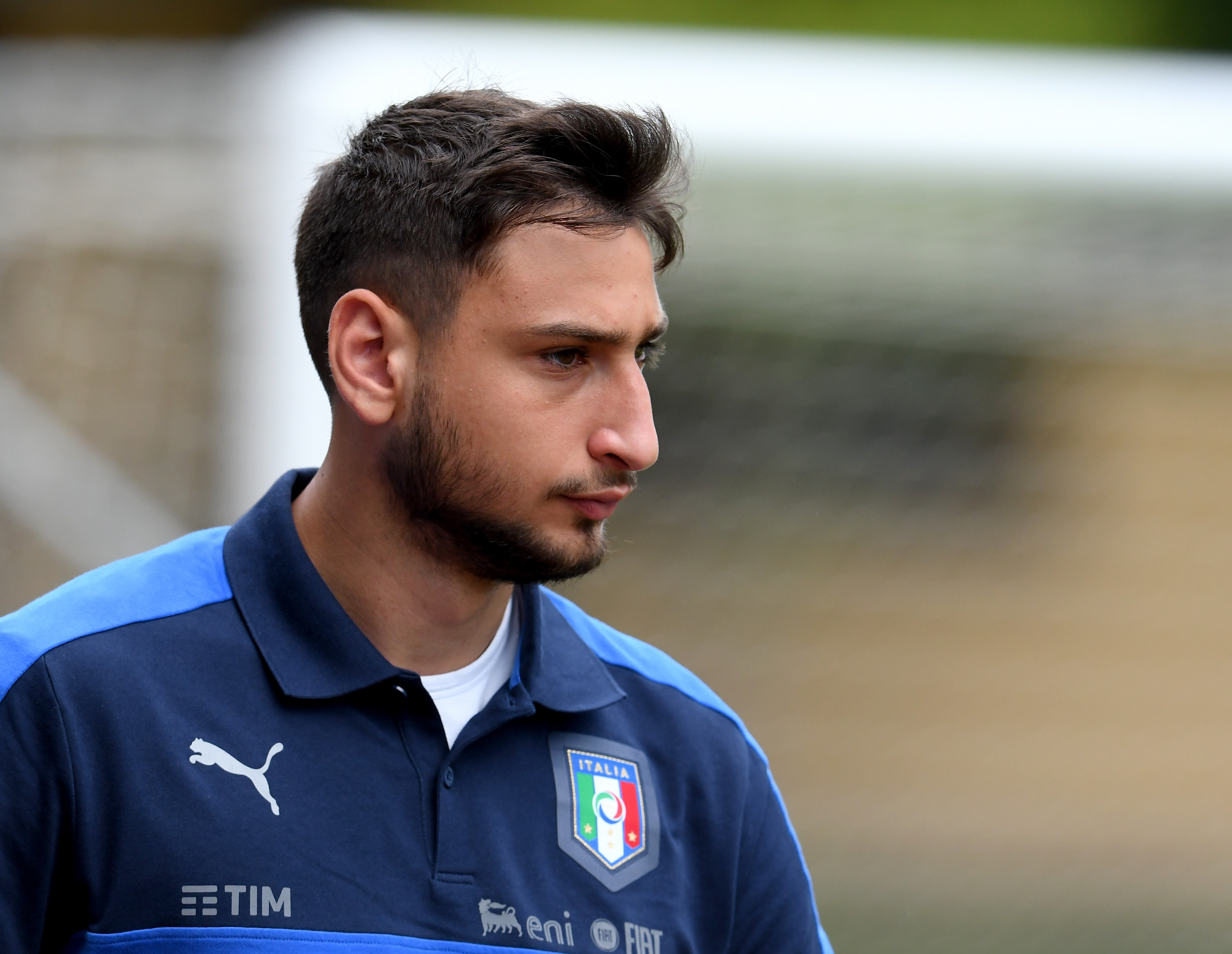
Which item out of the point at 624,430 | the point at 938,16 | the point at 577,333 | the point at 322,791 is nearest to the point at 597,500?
the point at 624,430

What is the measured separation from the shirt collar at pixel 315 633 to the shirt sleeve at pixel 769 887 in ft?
0.81

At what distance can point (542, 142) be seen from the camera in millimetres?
1559

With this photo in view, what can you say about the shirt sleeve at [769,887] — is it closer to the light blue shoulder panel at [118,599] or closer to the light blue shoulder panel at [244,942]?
the light blue shoulder panel at [244,942]

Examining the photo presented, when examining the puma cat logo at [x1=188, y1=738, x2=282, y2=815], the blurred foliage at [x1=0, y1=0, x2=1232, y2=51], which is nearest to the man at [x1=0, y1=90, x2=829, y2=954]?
the puma cat logo at [x1=188, y1=738, x2=282, y2=815]

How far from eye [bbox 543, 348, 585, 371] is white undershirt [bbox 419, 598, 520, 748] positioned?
13.1 inches

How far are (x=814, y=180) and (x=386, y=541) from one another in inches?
139

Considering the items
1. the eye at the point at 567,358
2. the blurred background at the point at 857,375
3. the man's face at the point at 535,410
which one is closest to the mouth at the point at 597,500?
the man's face at the point at 535,410

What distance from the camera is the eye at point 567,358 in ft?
4.94

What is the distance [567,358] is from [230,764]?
58 cm

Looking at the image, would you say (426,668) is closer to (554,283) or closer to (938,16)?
(554,283)

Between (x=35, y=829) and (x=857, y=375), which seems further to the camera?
(x=857, y=375)

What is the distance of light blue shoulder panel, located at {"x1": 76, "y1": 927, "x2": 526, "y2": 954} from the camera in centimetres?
127

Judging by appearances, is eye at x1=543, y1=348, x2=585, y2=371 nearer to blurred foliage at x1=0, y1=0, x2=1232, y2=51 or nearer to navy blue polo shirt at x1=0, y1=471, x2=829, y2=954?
navy blue polo shirt at x1=0, y1=471, x2=829, y2=954

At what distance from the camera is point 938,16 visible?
8.55 m
